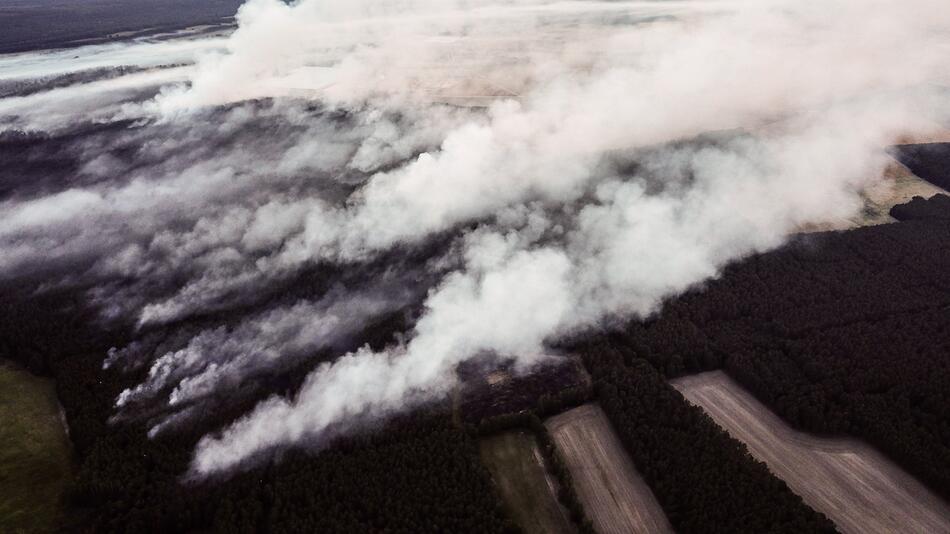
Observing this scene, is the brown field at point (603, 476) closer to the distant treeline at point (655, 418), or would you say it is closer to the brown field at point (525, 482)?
the distant treeline at point (655, 418)

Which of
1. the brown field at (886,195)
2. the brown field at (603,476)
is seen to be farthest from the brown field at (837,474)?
the brown field at (886,195)

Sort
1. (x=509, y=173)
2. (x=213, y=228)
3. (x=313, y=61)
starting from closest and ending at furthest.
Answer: (x=213, y=228) < (x=509, y=173) < (x=313, y=61)

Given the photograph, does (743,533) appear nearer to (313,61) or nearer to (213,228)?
(213,228)

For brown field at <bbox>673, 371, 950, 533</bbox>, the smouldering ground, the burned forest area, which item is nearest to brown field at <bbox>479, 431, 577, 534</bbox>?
the burned forest area

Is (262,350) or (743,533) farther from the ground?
(262,350)

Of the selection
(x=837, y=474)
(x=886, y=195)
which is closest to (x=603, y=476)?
(x=837, y=474)

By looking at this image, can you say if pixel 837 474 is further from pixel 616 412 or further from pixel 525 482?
→ pixel 525 482

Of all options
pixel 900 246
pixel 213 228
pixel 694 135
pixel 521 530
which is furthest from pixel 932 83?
pixel 213 228
